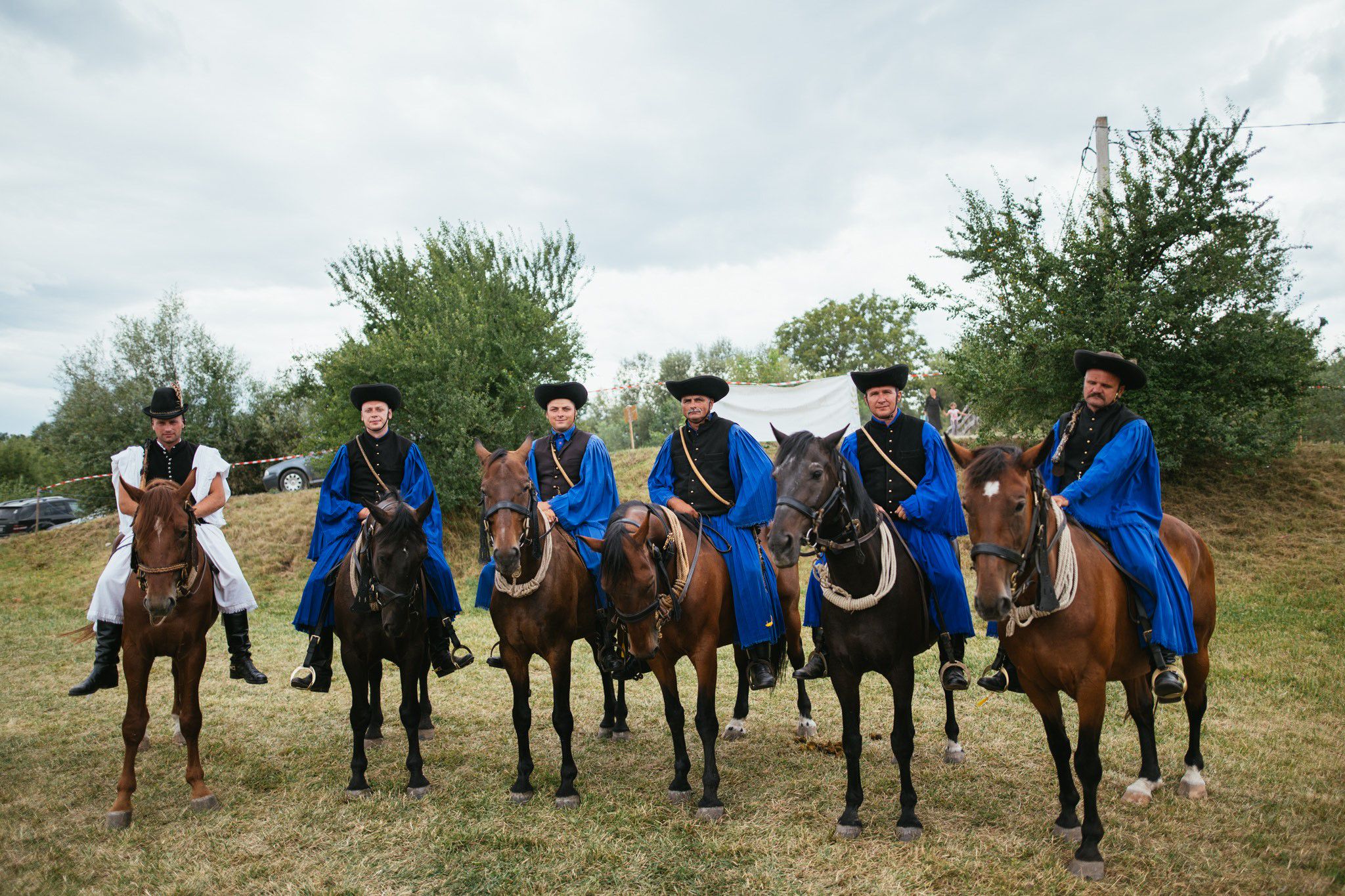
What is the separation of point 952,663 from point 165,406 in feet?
20.0

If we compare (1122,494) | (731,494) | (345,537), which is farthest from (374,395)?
(1122,494)

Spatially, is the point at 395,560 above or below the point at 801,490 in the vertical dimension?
below

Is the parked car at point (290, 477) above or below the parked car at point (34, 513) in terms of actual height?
above

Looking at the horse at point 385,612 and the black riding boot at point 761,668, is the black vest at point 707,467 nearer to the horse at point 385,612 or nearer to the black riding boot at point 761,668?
the black riding boot at point 761,668

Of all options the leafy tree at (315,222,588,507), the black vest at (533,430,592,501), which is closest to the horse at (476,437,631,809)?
the black vest at (533,430,592,501)

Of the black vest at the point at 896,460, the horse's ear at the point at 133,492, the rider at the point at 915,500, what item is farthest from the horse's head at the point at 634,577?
the horse's ear at the point at 133,492

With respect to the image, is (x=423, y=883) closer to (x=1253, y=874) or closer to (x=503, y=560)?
(x=503, y=560)

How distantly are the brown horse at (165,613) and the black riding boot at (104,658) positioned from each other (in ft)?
1.75

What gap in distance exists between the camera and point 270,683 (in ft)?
30.3

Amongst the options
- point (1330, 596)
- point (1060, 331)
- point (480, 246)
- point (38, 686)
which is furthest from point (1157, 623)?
point (480, 246)

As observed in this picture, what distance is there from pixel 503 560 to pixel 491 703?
3.85 meters

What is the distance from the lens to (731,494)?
6105mm

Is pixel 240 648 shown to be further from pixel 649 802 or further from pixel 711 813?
pixel 711 813

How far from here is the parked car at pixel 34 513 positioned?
25.0 metres
